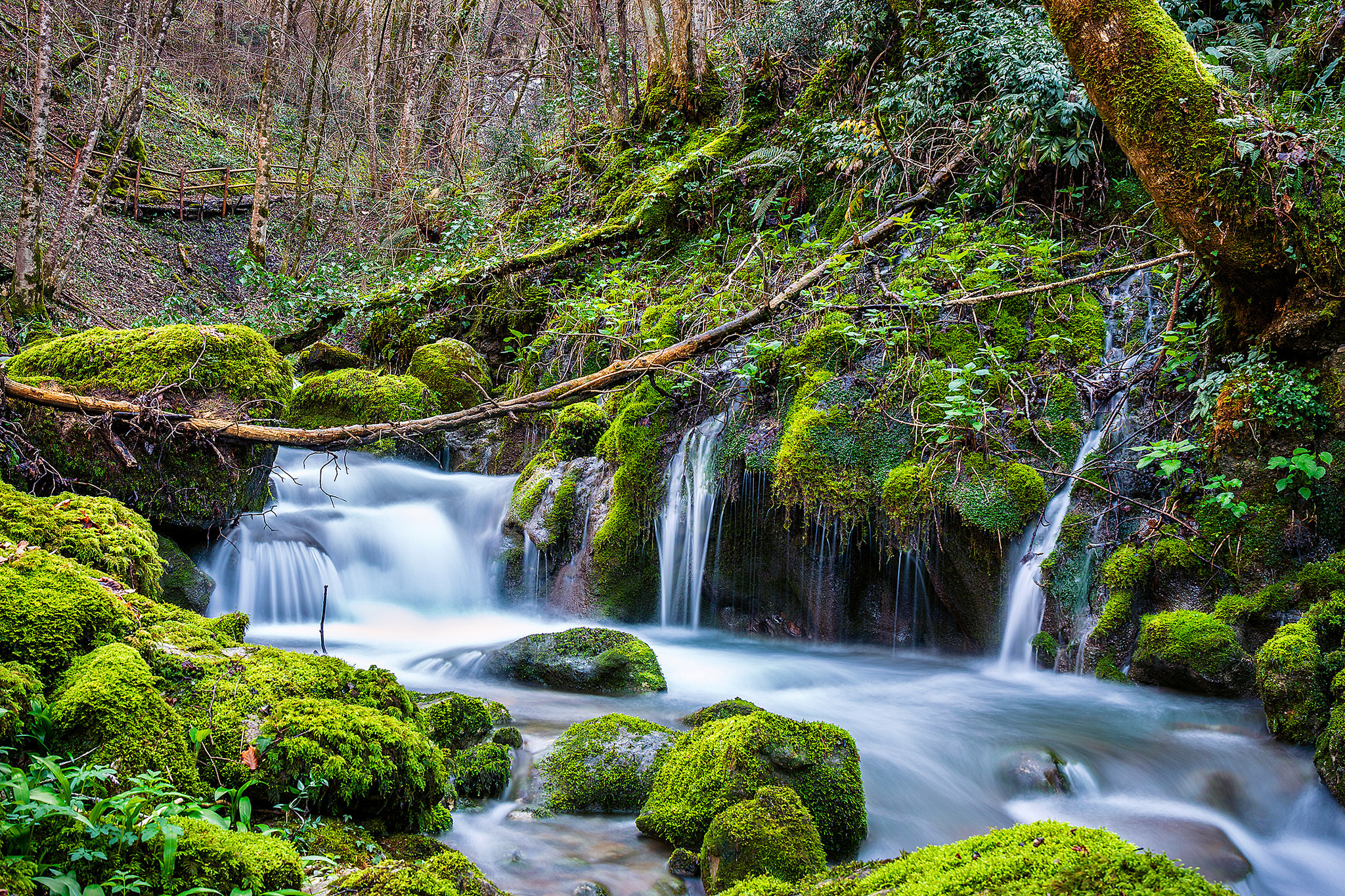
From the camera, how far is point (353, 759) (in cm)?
297

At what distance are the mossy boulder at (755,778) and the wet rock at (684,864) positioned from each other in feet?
0.33

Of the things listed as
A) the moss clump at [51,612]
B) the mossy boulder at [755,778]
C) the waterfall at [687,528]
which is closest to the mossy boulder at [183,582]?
the moss clump at [51,612]

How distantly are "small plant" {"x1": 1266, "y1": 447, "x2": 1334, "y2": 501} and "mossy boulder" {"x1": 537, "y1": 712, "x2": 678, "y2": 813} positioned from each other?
4.42 meters

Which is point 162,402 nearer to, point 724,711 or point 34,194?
point 724,711

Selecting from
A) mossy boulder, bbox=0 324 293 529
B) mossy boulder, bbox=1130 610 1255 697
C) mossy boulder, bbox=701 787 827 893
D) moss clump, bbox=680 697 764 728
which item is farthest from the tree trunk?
mossy boulder, bbox=1130 610 1255 697

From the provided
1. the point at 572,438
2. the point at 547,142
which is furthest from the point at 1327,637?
the point at 547,142

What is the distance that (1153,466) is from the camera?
6.24 meters

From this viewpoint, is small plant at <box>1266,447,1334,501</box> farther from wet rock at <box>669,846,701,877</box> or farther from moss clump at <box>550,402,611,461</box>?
moss clump at <box>550,402,611,461</box>

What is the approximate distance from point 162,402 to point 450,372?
206 inches

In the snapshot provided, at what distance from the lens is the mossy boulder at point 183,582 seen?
6188 mm

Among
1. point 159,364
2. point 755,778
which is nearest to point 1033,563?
point 755,778

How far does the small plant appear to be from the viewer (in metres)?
5.08

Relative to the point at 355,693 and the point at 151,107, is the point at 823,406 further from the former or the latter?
the point at 151,107

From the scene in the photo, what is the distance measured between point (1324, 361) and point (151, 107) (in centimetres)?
2662
